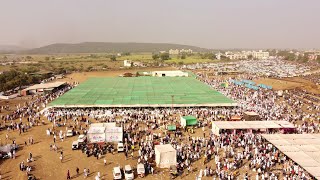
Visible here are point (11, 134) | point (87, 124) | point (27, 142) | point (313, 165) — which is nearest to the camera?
point (313, 165)

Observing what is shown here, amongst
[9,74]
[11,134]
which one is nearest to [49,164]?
[11,134]

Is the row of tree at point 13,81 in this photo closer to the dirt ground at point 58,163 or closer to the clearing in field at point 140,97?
the clearing in field at point 140,97

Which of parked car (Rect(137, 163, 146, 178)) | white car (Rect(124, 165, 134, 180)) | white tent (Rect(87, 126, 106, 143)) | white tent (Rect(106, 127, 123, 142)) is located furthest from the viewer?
white tent (Rect(106, 127, 123, 142))

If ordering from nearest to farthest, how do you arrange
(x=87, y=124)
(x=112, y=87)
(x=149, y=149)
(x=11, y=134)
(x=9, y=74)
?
(x=149, y=149), (x=11, y=134), (x=87, y=124), (x=112, y=87), (x=9, y=74)

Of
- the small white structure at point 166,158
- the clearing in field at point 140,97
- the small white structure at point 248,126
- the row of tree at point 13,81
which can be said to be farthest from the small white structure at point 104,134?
the row of tree at point 13,81

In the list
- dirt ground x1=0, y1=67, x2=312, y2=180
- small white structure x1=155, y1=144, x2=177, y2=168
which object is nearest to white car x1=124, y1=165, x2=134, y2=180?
dirt ground x1=0, y1=67, x2=312, y2=180

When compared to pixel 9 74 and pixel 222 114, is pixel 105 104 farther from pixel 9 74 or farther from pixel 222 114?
pixel 9 74

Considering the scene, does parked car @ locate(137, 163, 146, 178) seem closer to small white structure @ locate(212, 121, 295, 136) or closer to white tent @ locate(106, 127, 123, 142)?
white tent @ locate(106, 127, 123, 142)

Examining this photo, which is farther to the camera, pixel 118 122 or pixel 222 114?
pixel 222 114

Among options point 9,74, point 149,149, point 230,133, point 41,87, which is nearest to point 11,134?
point 149,149

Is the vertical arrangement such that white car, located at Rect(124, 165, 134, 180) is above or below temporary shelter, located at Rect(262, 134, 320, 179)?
below

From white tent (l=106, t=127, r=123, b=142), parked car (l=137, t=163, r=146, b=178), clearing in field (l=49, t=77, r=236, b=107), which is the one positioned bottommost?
parked car (l=137, t=163, r=146, b=178)
